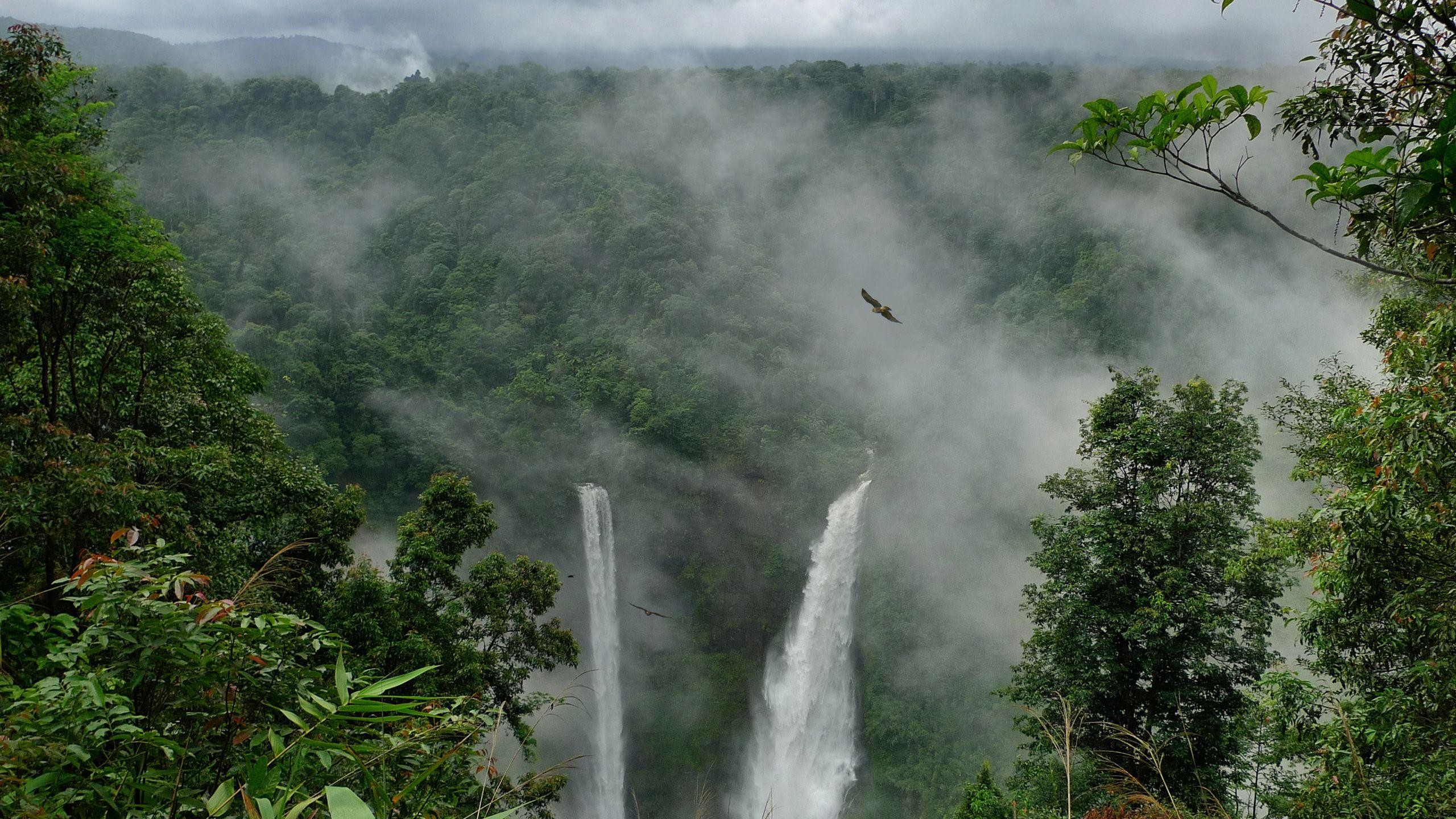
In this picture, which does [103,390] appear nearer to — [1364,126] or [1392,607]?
[1364,126]

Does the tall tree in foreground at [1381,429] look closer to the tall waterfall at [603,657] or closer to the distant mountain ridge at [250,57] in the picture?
the tall waterfall at [603,657]

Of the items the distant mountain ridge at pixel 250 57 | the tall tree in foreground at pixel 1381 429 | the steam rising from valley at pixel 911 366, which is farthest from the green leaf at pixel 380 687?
the distant mountain ridge at pixel 250 57

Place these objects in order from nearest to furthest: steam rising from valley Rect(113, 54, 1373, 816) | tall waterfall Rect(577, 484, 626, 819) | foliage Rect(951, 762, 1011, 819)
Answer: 1. foliage Rect(951, 762, 1011, 819)
2. tall waterfall Rect(577, 484, 626, 819)
3. steam rising from valley Rect(113, 54, 1373, 816)

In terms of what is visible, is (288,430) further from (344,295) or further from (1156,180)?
(1156,180)

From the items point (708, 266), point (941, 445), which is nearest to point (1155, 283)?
point (941, 445)

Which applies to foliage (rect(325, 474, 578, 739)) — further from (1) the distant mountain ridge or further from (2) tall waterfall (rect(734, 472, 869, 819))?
(1) the distant mountain ridge

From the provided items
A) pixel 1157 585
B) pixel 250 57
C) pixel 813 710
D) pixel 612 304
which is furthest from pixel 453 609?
pixel 250 57

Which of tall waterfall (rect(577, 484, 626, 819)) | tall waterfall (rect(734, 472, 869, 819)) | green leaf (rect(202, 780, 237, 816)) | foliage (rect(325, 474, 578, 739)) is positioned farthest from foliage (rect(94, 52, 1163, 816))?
green leaf (rect(202, 780, 237, 816))
